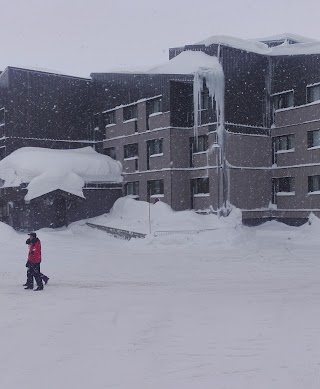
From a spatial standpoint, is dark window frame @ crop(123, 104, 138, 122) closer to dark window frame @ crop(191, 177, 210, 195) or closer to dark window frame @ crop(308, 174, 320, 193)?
dark window frame @ crop(191, 177, 210, 195)

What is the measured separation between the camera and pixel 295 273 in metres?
13.4

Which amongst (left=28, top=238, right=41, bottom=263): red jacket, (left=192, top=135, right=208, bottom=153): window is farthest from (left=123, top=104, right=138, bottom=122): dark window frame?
(left=28, top=238, right=41, bottom=263): red jacket

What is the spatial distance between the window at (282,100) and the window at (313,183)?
465cm

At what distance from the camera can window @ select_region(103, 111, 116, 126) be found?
107 ft

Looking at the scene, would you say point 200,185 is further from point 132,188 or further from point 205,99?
point 132,188

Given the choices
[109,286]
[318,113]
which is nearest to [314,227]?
[318,113]

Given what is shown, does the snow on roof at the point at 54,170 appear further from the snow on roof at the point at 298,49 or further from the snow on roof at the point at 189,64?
the snow on roof at the point at 298,49

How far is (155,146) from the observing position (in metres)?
29.0

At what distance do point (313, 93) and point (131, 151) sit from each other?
11810 mm

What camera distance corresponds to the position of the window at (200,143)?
27.3 meters

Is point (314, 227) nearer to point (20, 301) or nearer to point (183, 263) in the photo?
point (183, 263)

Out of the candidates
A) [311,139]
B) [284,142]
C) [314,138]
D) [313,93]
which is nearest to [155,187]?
[284,142]

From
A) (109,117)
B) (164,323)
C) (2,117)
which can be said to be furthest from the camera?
(109,117)

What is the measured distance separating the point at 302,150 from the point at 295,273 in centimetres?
1473
